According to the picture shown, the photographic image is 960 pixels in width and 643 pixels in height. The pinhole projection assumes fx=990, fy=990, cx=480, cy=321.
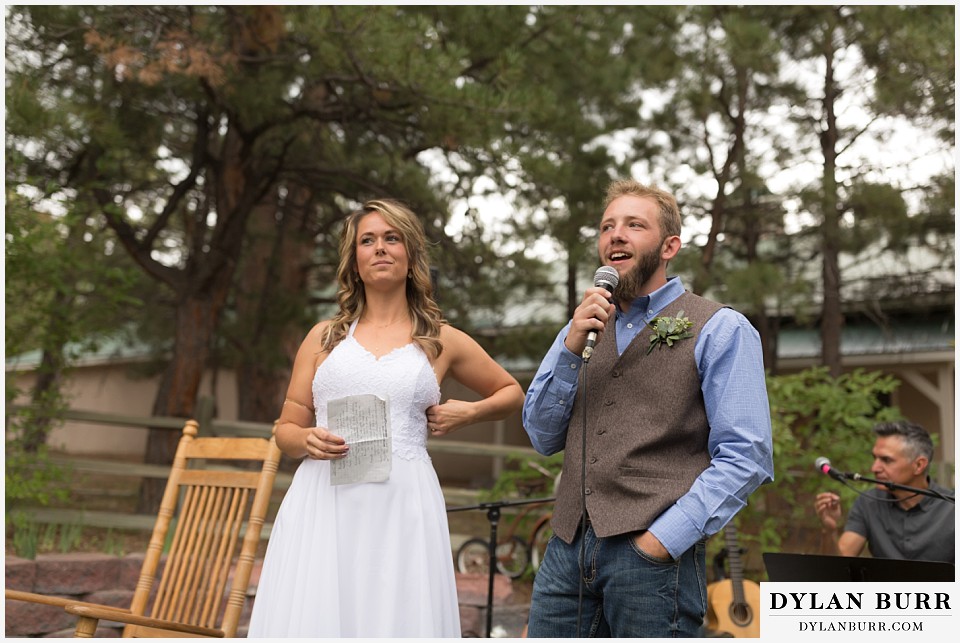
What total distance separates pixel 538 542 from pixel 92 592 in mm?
3120

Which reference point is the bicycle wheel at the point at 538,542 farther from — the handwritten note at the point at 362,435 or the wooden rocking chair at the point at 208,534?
the handwritten note at the point at 362,435

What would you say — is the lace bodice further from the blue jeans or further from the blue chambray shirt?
the blue jeans

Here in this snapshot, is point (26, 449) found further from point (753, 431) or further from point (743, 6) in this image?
point (743, 6)

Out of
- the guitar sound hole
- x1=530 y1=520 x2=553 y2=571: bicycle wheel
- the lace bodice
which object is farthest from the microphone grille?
x1=530 y1=520 x2=553 y2=571: bicycle wheel

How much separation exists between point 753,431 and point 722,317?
0.98 feet

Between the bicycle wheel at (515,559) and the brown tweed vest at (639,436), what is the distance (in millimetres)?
4994

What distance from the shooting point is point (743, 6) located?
396 inches

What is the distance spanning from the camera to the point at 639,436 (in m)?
2.29

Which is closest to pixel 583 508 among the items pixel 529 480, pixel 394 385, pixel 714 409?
pixel 714 409

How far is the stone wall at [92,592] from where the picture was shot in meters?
5.34

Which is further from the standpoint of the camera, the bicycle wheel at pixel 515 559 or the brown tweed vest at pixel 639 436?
the bicycle wheel at pixel 515 559

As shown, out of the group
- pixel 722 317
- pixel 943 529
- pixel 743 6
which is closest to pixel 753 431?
pixel 722 317

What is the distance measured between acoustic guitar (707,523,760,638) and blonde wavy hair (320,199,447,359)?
3.44 metres

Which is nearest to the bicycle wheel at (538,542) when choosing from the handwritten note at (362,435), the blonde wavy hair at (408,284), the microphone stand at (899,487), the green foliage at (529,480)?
the green foliage at (529,480)
